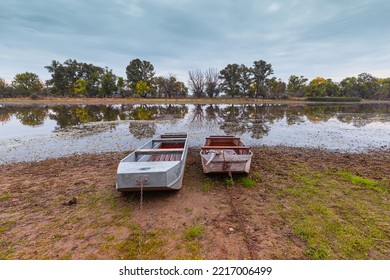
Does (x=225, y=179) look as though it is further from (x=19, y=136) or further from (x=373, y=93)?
(x=373, y=93)

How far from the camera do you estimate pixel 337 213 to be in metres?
4.23

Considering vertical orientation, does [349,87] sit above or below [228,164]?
above

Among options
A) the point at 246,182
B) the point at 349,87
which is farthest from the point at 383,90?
the point at 246,182

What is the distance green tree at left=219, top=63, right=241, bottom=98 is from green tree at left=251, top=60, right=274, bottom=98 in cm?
663

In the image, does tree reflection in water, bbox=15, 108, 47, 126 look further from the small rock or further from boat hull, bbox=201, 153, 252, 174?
boat hull, bbox=201, 153, 252, 174

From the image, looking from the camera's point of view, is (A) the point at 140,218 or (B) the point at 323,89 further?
(B) the point at 323,89

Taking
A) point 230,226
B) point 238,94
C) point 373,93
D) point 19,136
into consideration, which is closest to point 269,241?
point 230,226

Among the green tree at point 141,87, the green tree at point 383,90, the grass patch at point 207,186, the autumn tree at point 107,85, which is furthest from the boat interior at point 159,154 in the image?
the green tree at point 383,90

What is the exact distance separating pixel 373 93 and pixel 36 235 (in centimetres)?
11970

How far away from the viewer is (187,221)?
4074mm

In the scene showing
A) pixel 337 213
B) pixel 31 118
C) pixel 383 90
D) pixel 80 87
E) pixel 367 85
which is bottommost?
pixel 337 213

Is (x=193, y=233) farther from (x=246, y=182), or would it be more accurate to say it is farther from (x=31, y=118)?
(x=31, y=118)

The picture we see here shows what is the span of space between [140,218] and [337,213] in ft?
13.9

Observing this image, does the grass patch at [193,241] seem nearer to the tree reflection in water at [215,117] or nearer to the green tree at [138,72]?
the tree reflection in water at [215,117]
